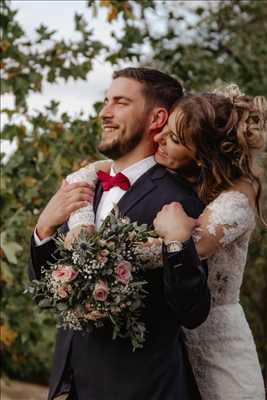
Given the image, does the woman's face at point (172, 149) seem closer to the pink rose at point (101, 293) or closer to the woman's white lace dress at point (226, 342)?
the woman's white lace dress at point (226, 342)

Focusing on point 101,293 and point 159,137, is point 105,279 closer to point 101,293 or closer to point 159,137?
point 101,293

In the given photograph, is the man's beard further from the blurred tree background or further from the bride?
the blurred tree background

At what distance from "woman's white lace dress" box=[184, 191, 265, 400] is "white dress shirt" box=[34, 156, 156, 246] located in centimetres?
42

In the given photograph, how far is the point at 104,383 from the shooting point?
3.18m

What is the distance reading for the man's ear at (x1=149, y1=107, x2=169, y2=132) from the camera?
11.3 ft

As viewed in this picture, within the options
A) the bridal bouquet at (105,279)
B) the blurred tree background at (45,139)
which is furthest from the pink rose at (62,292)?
the blurred tree background at (45,139)

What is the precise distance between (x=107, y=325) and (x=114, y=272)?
0.31 m

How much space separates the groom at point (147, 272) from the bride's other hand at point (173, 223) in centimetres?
4

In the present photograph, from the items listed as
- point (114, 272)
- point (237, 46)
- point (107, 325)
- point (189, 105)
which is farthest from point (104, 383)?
point (237, 46)

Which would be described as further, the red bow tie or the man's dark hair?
the man's dark hair

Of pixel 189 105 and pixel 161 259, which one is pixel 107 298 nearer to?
pixel 161 259

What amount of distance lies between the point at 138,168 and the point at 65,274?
628mm

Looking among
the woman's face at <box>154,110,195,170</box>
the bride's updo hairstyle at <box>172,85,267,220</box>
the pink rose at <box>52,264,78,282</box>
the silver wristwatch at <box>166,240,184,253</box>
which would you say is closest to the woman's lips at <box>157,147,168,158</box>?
the woman's face at <box>154,110,195,170</box>

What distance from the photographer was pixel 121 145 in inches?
134
